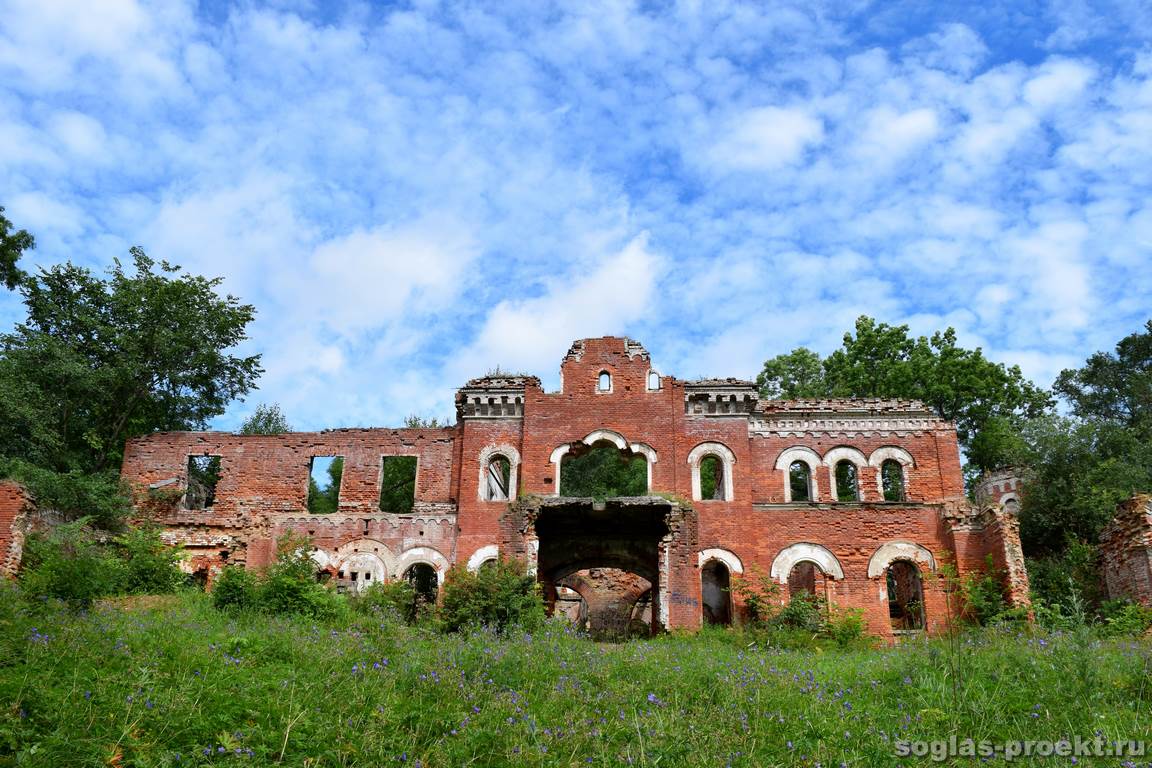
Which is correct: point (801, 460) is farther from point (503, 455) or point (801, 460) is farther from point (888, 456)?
point (503, 455)

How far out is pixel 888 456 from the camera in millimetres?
23391

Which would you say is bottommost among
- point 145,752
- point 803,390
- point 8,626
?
point 145,752

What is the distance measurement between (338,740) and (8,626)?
434 centimetres

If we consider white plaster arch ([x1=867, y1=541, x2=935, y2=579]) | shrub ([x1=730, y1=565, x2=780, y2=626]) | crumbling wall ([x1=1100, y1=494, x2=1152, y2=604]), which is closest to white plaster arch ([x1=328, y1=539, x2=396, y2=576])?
shrub ([x1=730, y1=565, x2=780, y2=626])

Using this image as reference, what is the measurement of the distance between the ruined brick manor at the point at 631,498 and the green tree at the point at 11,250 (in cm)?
607

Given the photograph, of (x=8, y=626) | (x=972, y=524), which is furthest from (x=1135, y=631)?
(x=8, y=626)

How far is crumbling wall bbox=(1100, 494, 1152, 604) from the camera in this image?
18.9m

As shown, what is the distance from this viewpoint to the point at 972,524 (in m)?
21.6

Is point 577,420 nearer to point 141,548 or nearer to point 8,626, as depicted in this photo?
point 141,548

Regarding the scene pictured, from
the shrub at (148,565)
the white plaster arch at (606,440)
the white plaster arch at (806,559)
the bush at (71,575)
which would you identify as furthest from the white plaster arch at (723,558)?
the bush at (71,575)

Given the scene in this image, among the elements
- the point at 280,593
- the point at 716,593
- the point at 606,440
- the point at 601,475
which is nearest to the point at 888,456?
the point at 716,593

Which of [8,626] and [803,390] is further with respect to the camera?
[803,390]

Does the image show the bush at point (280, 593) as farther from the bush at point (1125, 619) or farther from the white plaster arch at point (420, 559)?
the bush at point (1125, 619)

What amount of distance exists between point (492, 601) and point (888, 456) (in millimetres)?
12511
